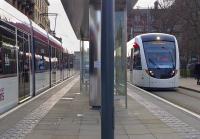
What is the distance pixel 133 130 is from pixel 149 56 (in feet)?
64.5

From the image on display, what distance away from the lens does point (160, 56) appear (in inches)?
1225

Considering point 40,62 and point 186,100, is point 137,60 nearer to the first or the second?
point 186,100

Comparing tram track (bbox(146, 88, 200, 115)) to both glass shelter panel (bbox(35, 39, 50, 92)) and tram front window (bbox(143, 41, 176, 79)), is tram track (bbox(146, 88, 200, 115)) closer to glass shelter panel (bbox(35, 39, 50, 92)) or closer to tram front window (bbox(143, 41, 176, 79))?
tram front window (bbox(143, 41, 176, 79))

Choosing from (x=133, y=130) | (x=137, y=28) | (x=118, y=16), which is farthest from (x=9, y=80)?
(x=137, y=28)

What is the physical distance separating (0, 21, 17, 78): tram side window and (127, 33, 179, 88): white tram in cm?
1538

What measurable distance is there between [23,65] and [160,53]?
14151 millimetres

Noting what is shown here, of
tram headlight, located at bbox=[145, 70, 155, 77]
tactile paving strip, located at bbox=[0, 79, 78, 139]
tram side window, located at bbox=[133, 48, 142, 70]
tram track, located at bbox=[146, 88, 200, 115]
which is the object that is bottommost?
tram track, located at bbox=[146, 88, 200, 115]

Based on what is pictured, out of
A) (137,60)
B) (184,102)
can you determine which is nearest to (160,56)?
(137,60)

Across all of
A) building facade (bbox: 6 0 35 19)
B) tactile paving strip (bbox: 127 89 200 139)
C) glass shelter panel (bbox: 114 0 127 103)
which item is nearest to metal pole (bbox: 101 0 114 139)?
tactile paving strip (bbox: 127 89 200 139)

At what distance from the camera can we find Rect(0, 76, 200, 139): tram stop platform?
1094cm

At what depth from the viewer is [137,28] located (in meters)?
97.4

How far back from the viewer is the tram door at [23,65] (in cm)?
1770

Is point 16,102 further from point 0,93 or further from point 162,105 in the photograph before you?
point 162,105

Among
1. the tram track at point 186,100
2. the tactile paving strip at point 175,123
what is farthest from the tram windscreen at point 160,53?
the tactile paving strip at point 175,123
